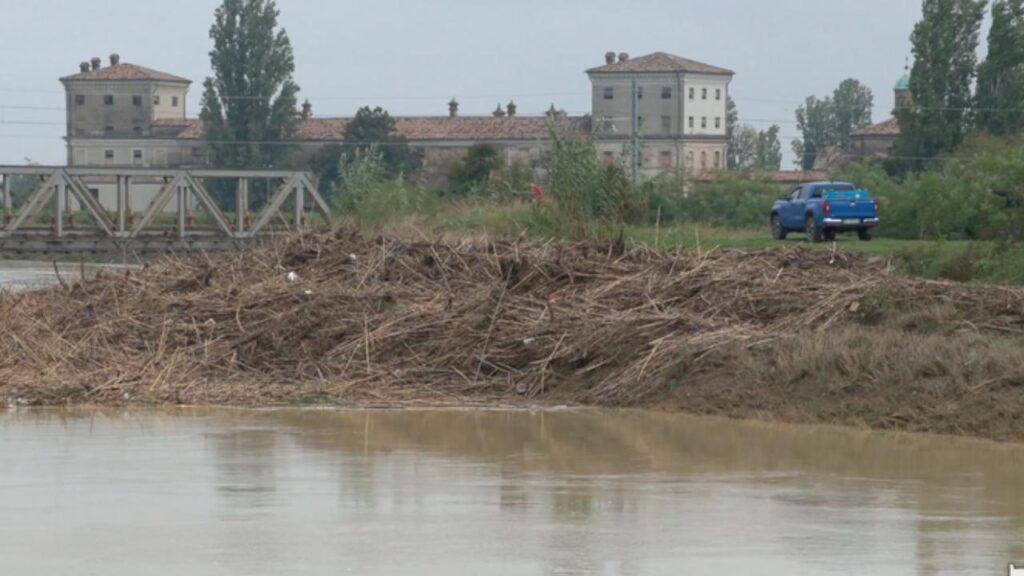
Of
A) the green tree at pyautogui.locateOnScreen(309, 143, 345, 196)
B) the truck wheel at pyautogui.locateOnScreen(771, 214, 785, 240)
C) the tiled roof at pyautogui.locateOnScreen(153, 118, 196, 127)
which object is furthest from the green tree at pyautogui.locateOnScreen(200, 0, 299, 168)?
the truck wheel at pyautogui.locateOnScreen(771, 214, 785, 240)

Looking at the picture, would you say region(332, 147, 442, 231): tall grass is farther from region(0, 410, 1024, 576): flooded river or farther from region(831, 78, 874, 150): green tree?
region(831, 78, 874, 150): green tree

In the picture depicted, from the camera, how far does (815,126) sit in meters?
180

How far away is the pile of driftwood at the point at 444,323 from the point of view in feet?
69.5

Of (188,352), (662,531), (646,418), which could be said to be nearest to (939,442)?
(646,418)

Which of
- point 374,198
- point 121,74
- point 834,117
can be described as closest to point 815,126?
point 834,117

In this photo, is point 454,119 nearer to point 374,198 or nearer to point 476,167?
point 476,167

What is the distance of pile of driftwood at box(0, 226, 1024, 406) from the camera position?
21172 millimetres

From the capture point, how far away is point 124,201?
53281 mm

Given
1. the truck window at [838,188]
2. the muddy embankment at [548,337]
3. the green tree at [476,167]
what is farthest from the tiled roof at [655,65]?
the muddy embankment at [548,337]

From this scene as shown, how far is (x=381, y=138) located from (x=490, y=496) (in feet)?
344

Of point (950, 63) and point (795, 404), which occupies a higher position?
point (950, 63)

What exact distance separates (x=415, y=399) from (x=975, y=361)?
21.1 ft

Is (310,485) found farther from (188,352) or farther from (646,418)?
(188,352)

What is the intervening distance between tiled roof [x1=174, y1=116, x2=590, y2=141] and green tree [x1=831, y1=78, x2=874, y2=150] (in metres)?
56.7
